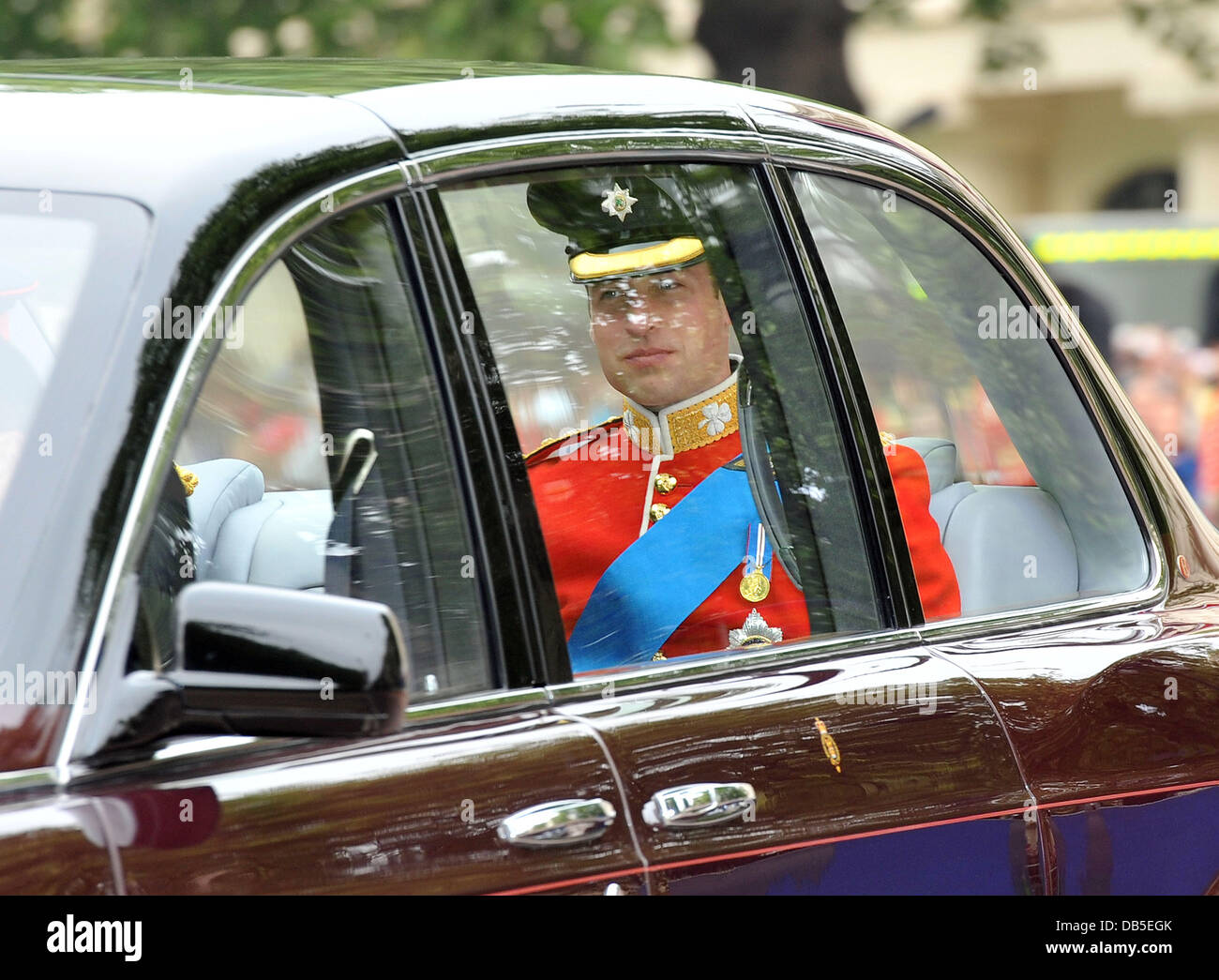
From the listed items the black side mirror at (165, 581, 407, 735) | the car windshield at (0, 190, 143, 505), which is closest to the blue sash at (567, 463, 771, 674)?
the black side mirror at (165, 581, 407, 735)

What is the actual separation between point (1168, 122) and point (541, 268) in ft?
61.7

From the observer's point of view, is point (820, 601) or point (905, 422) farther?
point (905, 422)

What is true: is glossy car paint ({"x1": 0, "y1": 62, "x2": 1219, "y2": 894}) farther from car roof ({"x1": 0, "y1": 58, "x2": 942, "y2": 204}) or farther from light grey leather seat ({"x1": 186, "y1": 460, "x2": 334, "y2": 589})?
light grey leather seat ({"x1": 186, "y1": 460, "x2": 334, "y2": 589})

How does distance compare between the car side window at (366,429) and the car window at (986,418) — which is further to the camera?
the car window at (986,418)

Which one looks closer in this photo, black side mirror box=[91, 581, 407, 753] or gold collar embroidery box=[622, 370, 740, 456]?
black side mirror box=[91, 581, 407, 753]

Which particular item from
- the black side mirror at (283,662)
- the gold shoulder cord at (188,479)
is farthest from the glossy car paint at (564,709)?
the gold shoulder cord at (188,479)

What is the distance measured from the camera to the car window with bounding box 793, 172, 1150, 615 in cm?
261

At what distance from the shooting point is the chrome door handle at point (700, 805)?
1.94 metres

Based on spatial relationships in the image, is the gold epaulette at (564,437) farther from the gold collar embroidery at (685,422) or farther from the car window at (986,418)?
the car window at (986,418)

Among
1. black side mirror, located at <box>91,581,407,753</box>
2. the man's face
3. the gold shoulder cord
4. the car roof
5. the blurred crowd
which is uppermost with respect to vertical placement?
the blurred crowd

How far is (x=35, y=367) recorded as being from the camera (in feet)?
5.94

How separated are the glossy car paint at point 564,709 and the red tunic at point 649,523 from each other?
0.35 ft
